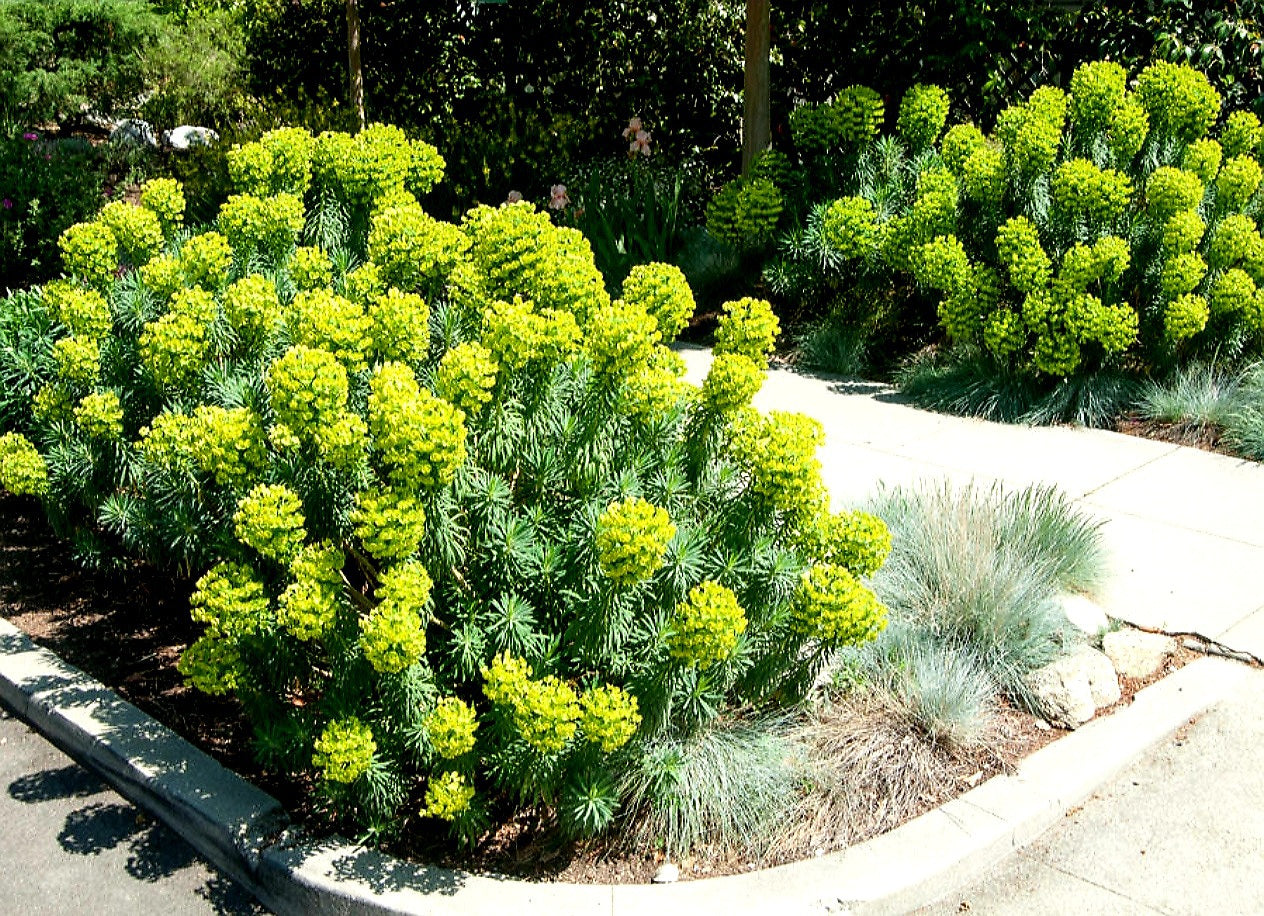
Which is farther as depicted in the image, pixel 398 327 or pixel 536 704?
pixel 398 327

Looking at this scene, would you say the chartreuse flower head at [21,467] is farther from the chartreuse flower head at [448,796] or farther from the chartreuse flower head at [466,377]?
the chartreuse flower head at [448,796]

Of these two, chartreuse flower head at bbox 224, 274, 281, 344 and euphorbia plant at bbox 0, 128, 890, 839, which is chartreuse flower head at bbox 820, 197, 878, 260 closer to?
euphorbia plant at bbox 0, 128, 890, 839

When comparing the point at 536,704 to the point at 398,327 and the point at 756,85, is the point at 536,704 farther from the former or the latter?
the point at 756,85

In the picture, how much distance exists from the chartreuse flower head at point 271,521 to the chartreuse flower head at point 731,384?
1222mm

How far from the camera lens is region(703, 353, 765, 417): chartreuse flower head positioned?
3971mm

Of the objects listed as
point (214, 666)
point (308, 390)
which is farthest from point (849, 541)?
point (214, 666)

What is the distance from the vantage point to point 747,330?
423cm

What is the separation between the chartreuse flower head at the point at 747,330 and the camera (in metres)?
4.24

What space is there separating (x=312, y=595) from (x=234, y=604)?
300 millimetres

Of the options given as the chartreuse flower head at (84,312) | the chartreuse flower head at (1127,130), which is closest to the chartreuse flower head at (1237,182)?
the chartreuse flower head at (1127,130)

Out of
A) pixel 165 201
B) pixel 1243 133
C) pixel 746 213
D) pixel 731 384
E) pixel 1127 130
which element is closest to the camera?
pixel 731 384

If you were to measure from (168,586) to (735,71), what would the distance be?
716 cm

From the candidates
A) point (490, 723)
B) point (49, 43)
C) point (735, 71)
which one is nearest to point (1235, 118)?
point (735, 71)

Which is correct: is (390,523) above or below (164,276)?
below
